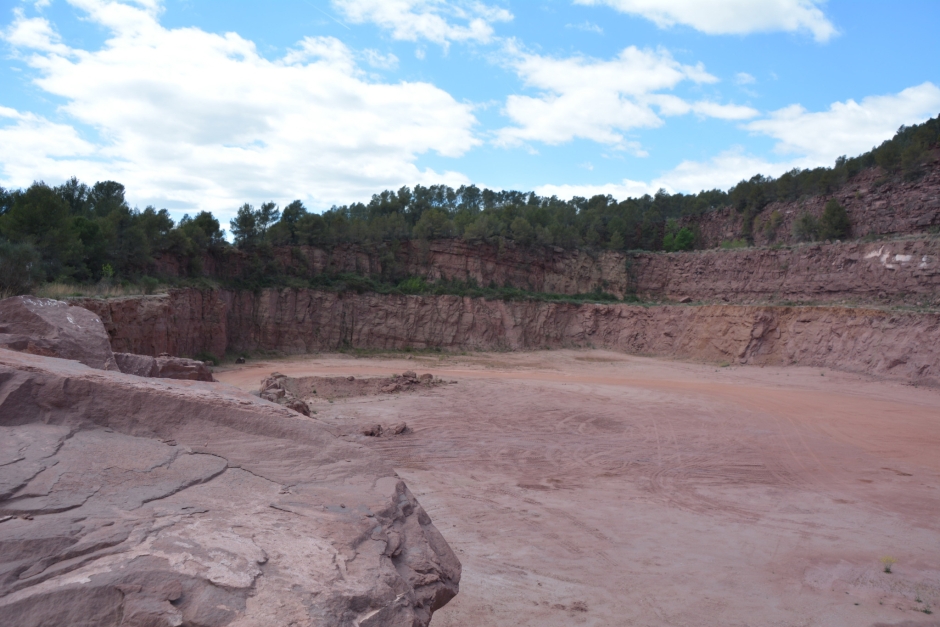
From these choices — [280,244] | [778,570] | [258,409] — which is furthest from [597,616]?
[280,244]

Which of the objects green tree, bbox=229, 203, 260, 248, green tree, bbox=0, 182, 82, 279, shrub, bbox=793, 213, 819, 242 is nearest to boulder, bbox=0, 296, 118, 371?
green tree, bbox=0, 182, 82, 279

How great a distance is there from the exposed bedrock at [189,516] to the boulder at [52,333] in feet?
5.70

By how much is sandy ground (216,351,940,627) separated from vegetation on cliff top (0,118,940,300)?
7.94 m

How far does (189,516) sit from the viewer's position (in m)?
3.24

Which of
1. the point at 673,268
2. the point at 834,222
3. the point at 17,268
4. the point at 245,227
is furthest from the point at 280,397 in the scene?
the point at 834,222

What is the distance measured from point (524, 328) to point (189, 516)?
34.0 metres

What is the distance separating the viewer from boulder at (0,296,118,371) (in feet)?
22.3

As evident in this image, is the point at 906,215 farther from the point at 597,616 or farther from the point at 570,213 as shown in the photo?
the point at 597,616

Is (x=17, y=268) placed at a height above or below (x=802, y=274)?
below

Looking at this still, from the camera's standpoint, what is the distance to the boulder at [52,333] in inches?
267

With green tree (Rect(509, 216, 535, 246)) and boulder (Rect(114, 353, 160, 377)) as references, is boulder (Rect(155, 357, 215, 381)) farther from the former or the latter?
green tree (Rect(509, 216, 535, 246))

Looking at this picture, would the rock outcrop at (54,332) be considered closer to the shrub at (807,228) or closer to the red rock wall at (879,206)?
the red rock wall at (879,206)

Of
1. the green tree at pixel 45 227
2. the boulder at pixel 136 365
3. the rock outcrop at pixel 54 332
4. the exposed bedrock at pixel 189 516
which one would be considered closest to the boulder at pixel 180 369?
the boulder at pixel 136 365

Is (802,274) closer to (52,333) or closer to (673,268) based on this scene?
(673,268)
